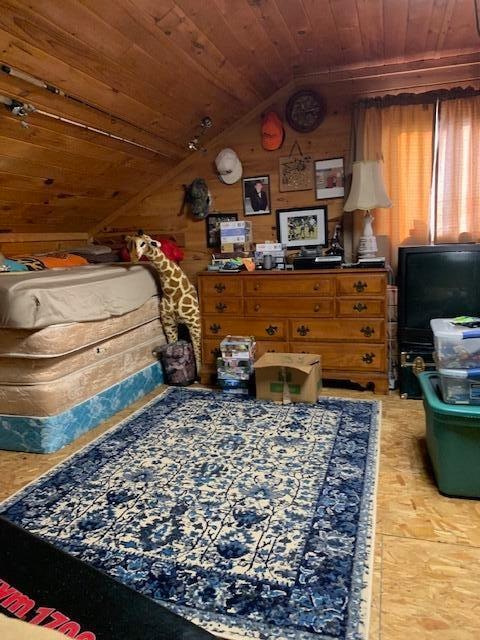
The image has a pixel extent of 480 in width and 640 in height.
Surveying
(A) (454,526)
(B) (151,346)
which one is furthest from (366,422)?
(B) (151,346)

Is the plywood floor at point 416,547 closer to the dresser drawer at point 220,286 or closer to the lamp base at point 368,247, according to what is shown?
the lamp base at point 368,247

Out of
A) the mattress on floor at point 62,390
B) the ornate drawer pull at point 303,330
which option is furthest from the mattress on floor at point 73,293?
the ornate drawer pull at point 303,330

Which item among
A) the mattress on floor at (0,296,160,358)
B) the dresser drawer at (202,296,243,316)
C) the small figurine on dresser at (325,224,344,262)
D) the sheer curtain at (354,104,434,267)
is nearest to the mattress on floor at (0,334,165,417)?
the mattress on floor at (0,296,160,358)

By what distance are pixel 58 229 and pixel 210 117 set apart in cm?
158

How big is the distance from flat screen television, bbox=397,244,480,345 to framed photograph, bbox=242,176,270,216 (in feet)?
4.02

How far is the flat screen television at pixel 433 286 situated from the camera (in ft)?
10.5

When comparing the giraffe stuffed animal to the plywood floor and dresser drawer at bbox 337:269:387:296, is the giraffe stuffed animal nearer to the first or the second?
dresser drawer at bbox 337:269:387:296

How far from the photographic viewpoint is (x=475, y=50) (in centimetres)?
330

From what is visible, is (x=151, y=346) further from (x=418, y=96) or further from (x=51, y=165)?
(x=418, y=96)

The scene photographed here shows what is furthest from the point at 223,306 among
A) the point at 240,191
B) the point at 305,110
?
the point at 305,110

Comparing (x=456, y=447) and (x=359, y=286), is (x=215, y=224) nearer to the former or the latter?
(x=359, y=286)

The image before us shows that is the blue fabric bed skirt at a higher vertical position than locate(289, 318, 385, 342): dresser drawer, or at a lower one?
lower

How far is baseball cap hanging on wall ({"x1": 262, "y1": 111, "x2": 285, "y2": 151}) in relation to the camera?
385cm

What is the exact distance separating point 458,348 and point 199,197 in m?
2.68
